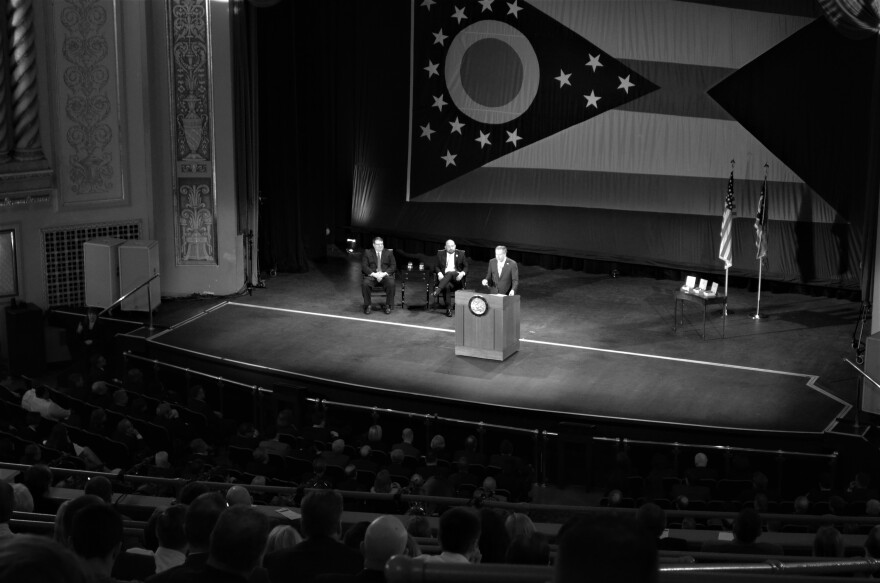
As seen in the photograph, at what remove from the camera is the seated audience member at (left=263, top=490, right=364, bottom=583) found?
3805mm


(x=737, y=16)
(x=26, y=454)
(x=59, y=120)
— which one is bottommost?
(x=26, y=454)

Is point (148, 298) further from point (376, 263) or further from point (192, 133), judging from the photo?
point (376, 263)

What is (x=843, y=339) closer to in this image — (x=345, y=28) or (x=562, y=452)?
(x=562, y=452)

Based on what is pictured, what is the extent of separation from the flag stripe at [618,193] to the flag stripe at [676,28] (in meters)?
1.73

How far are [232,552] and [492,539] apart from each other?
4.77ft

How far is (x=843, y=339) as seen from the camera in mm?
13273

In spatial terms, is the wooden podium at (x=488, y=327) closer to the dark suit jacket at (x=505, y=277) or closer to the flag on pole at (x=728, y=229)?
the dark suit jacket at (x=505, y=277)

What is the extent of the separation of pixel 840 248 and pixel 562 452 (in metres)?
6.84

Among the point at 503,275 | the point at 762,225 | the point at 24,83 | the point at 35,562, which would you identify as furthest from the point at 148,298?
the point at 35,562

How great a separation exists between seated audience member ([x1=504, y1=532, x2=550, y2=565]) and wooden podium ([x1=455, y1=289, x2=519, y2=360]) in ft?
27.1

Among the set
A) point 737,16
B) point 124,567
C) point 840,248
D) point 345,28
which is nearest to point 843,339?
point 840,248

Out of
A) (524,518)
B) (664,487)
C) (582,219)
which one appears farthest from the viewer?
(582,219)

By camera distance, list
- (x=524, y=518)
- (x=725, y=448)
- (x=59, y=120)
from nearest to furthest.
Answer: (x=524, y=518) < (x=725, y=448) < (x=59, y=120)

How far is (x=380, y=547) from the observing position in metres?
3.33
